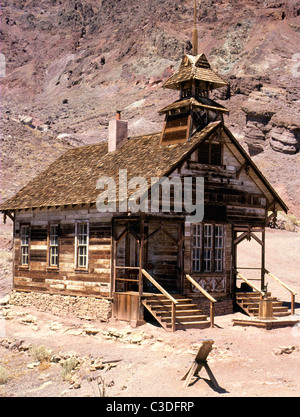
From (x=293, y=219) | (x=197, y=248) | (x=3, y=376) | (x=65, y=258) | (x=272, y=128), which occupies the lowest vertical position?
Result: (x=3, y=376)

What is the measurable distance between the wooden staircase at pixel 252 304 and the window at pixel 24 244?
841 cm

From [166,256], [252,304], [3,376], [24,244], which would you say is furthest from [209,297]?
[24,244]

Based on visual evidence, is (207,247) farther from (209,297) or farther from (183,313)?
(183,313)

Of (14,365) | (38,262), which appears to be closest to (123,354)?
(14,365)

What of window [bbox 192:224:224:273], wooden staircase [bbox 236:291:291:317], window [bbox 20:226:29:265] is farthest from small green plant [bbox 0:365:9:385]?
wooden staircase [bbox 236:291:291:317]

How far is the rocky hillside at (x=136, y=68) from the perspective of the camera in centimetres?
6775

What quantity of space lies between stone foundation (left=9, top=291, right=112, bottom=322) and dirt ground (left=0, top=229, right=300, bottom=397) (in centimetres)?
37

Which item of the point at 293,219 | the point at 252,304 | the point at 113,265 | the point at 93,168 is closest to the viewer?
the point at 113,265

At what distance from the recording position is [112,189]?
2100 centimetres

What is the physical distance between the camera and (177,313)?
64.2 feet

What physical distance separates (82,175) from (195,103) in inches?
204

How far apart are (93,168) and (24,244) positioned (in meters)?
4.15

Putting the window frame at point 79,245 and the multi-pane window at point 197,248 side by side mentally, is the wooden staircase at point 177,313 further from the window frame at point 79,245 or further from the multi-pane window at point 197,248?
the window frame at point 79,245

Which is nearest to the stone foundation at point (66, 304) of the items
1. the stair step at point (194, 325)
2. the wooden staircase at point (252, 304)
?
the stair step at point (194, 325)
